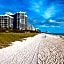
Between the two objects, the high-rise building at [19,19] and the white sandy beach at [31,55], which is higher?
the high-rise building at [19,19]

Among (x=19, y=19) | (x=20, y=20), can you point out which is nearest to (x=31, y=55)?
(x=19, y=19)

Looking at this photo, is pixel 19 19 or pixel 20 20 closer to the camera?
pixel 19 19

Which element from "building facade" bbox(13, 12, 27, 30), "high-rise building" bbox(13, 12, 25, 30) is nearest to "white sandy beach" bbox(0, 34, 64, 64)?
"building facade" bbox(13, 12, 27, 30)

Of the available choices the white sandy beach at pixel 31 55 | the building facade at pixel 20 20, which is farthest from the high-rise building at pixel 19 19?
the white sandy beach at pixel 31 55

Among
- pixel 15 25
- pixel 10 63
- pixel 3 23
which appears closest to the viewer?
pixel 10 63

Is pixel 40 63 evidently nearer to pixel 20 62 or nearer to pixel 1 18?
pixel 20 62

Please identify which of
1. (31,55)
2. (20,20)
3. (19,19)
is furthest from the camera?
(20,20)

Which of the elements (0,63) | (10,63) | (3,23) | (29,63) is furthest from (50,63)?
(3,23)

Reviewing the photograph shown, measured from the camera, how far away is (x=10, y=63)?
8289 millimetres

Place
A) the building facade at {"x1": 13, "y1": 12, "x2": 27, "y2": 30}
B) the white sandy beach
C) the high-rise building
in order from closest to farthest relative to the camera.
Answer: the white sandy beach
the building facade at {"x1": 13, "y1": 12, "x2": 27, "y2": 30}
the high-rise building

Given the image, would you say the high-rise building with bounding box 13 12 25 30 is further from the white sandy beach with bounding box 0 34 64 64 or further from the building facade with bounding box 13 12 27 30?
the white sandy beach with bounding box 0 34 64 64

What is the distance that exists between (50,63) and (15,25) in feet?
476

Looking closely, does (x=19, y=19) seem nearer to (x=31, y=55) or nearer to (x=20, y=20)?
(x=20, y=20)

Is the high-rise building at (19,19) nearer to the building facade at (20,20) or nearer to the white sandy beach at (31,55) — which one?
the building facade at (20,20)
